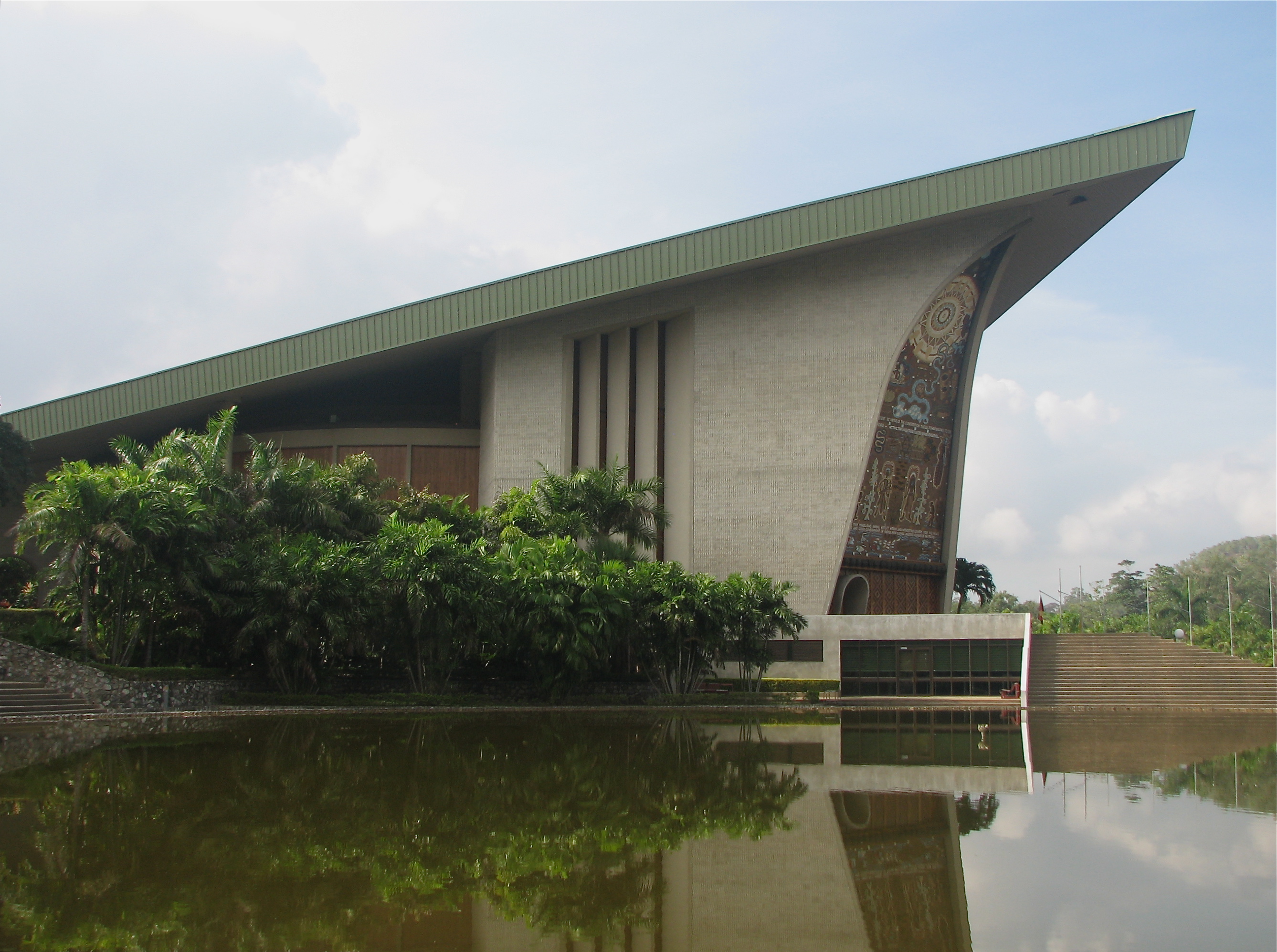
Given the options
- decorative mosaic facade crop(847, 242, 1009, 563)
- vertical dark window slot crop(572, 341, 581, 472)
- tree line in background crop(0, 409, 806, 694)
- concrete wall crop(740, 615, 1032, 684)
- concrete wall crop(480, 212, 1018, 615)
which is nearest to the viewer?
tree line in background crop(0, 409, 806, 694)

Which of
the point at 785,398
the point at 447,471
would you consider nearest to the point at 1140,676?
the point at 785,398

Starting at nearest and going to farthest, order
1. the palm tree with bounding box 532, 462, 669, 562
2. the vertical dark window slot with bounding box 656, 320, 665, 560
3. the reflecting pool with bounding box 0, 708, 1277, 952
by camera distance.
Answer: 1. the reflecting pool with bounding box 0, 708, 1277, 952
2. the palm tree with bounding box 532, 462, 669, 562
3. the vertical dark window slot with bounding box 656, 320, 665, 560

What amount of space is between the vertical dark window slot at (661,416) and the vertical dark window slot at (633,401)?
0.68m

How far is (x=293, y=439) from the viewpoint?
3562 cm

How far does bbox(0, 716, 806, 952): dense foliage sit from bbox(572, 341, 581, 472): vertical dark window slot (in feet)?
66.5

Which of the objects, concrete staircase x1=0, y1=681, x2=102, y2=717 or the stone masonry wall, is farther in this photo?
the stone masonry wall

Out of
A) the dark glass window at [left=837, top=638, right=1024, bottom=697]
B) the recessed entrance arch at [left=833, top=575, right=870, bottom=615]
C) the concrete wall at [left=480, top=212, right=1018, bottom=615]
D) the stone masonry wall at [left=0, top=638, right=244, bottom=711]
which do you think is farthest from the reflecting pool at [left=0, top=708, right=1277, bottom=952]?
the recessed entrance arch at [left=833, top=575, right=870, bottom=615]

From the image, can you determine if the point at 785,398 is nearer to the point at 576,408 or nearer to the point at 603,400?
the point at 603,400

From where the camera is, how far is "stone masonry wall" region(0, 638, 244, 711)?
19469 mm

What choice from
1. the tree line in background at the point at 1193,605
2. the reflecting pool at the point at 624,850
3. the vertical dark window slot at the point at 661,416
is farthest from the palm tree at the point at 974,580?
the reflecting pool at the point at 624,850

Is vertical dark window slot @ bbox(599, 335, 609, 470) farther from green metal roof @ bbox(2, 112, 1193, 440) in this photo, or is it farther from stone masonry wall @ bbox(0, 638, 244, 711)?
stone masonry wall @ bbox(0, 638, 244, 711)

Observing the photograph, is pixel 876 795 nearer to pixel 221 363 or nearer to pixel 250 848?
pixel 250 848

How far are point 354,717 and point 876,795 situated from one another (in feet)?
38.7

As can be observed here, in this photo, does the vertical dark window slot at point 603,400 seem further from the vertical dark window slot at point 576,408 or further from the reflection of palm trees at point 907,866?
the reflection of palm trees at point 907,866
